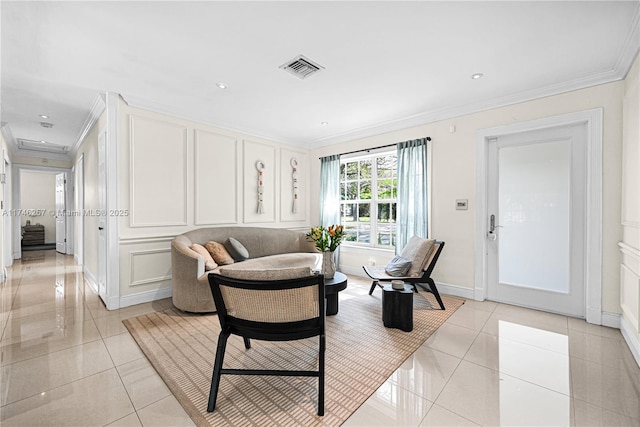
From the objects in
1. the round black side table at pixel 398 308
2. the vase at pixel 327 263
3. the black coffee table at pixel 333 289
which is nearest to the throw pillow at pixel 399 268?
the round black side table at pixel 398 308

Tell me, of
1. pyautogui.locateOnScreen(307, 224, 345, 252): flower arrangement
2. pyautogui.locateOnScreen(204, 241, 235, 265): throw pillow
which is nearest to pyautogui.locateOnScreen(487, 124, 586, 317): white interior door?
pyautogui.locateOnScreen(307, 224, 345, 252): flower arrangement

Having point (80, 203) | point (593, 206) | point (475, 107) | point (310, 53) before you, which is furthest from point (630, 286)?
point (80, 203)

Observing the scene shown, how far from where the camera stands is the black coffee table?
→ 112 inches

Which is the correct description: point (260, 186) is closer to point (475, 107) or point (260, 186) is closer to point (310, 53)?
point (310, 53)

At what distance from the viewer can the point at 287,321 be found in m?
1.77

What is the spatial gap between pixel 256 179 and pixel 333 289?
289 cm

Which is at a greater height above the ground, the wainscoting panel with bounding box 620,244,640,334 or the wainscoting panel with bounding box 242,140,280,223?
the wainscoting panel with bounding box 242,140,280,223

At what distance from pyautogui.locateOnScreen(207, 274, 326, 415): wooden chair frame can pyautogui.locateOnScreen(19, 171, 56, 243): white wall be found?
36.0ft

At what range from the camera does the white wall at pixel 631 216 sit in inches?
92.0

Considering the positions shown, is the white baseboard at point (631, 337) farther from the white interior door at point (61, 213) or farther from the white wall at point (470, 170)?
the white interior door at point (61, 213)

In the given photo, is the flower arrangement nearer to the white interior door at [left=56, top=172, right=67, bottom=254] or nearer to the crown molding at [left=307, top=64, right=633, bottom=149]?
the crown molding at [left=307, top=64, right=633, bottom=149]

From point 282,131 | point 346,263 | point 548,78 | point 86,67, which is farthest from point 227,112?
point 548,78

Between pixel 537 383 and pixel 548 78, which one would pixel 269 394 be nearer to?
pixel 537 383

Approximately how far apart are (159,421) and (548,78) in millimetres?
4564
